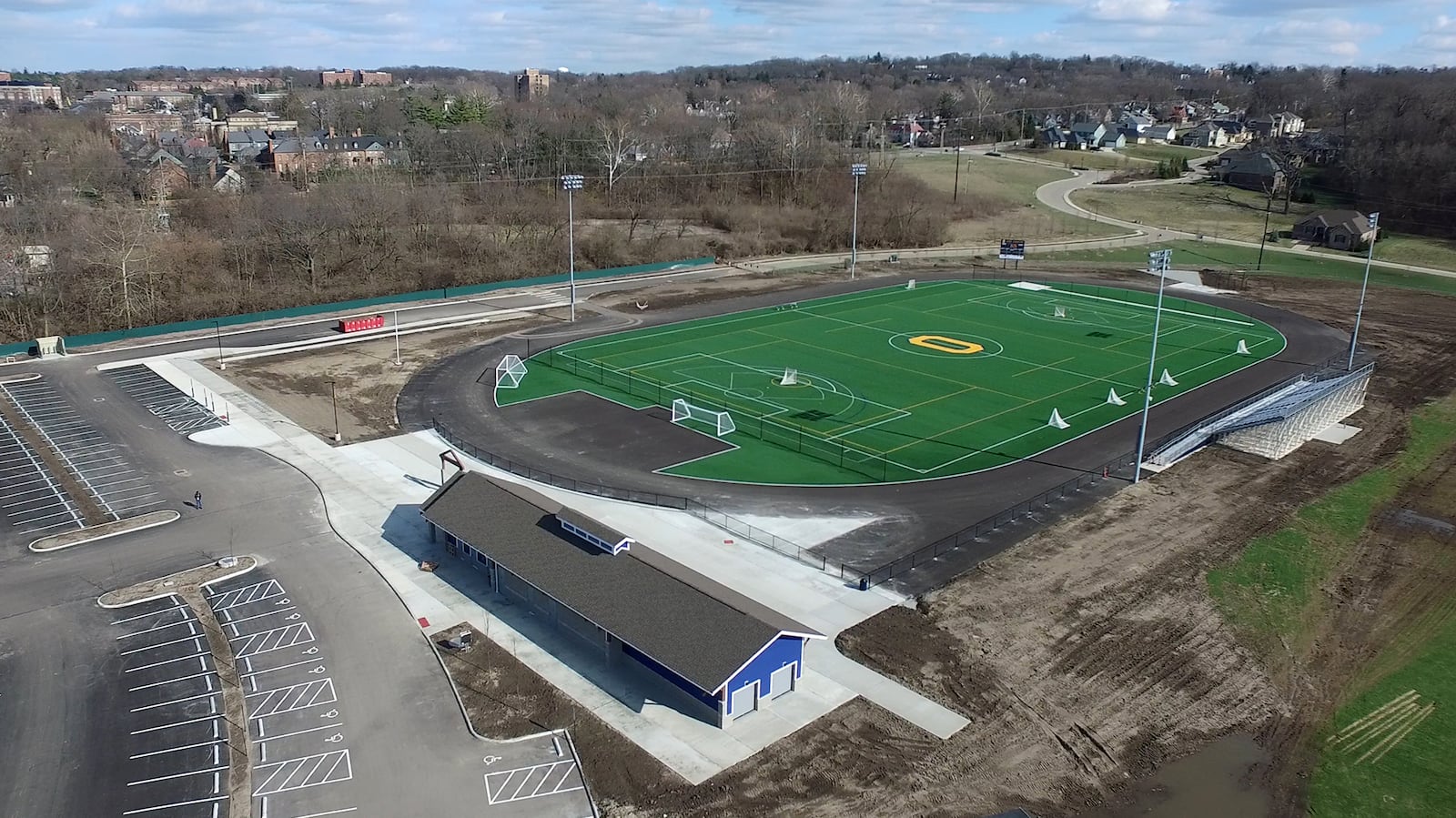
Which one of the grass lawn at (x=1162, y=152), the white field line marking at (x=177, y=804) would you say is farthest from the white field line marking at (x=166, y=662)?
the grass lawn at (x=1162, y=152)

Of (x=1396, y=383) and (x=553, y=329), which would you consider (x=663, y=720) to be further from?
(x=1396, y=383)

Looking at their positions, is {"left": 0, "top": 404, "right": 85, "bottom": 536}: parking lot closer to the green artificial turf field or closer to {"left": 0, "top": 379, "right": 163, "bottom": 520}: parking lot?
{"left": 0, "top": 379, "right": 163, "bottom": 520}: parking lot

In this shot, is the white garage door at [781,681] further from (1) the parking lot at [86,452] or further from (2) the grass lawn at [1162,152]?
(2) the grass lawn at [1162,152]

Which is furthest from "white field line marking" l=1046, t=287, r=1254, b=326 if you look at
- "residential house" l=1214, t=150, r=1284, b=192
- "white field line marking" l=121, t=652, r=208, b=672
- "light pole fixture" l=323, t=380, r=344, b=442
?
"residential house" l=1214, t=150, r=1284, b=192

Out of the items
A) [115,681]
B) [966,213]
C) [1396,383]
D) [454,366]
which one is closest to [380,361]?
[454,366]

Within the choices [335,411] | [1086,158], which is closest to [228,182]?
[335,411]
